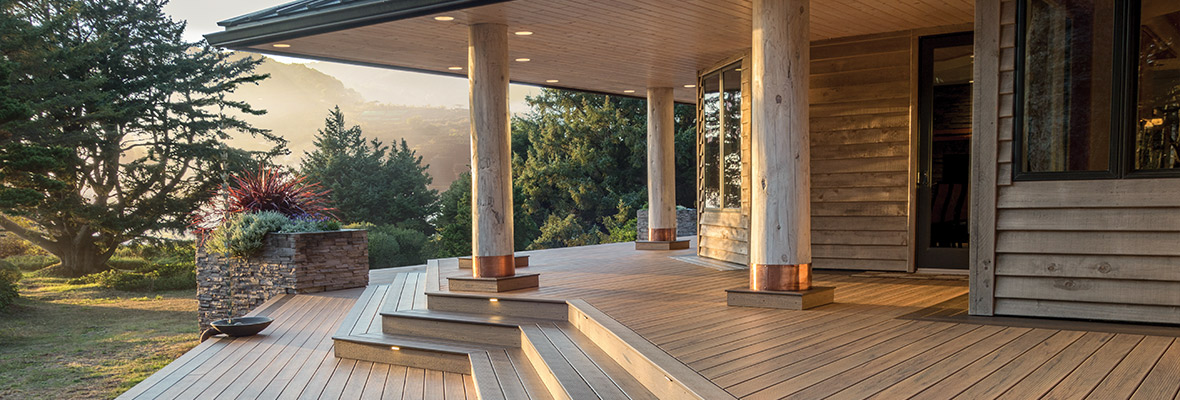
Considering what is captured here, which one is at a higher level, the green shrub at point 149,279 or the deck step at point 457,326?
the deck step at point 457,326

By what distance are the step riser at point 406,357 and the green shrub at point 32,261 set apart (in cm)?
1884

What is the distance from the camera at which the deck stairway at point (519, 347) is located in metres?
3.12

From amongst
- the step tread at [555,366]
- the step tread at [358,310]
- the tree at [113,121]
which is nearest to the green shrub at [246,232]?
the step tread at [358,310]

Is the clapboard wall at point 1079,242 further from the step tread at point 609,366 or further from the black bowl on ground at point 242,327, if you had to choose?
the black bowl on ground at point 242,327

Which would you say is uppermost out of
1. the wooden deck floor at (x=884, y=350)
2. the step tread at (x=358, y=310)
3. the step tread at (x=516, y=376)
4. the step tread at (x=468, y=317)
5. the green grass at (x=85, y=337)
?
the wooden deck floor at (x=884, y=350)

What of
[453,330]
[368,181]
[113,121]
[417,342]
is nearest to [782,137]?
[453,330]

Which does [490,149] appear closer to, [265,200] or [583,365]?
[583,365]

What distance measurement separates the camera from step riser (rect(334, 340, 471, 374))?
15.0 ft

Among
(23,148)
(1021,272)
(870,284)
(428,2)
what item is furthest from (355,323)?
(23,148)

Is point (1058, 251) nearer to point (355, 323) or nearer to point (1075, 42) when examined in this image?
point (1075, 42)

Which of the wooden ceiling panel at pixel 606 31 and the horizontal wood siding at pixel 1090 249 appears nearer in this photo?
the horizontal wood siding at pixel 1090 249

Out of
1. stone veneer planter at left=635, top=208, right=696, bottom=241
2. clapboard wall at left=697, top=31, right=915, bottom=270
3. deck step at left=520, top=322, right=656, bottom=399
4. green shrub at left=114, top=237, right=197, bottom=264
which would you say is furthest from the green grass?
clapboard wall at left=697, top=31, right=915, bottom=270

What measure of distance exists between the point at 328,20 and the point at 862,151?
4.65 meters

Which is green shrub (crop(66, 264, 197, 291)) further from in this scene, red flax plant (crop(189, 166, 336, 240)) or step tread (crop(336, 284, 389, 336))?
step tread (crop(336, 284, 389, 336))
